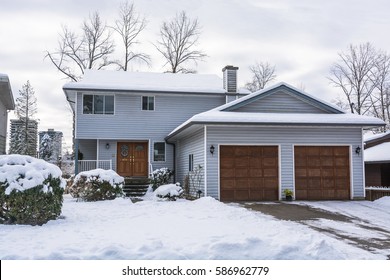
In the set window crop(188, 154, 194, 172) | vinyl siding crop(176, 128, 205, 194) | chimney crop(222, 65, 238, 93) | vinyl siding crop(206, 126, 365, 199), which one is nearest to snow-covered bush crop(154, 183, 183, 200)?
vinyl siding crop(206, 126, 365, 199)

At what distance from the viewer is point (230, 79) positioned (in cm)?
1861

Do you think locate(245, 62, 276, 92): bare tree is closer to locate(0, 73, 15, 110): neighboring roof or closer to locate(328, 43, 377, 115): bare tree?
locate(328, 43, 377, 115): bare tree

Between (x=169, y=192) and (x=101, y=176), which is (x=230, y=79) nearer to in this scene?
(x=169, y=192)

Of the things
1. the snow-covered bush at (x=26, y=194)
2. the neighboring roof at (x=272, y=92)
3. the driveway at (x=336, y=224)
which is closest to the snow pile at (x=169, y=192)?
the driveway at (x=336, y=224)

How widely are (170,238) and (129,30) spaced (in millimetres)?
25453

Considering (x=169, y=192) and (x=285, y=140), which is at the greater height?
(x=285, y=140)

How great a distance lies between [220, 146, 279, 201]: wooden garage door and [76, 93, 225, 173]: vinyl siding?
5.77m

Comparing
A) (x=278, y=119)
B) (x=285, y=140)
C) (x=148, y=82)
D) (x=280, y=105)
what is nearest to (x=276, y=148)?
(x=285, y=140)

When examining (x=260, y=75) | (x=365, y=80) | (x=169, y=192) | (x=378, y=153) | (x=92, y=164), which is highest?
(x=260, y=75)

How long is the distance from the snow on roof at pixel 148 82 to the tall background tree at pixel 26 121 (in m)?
17.5

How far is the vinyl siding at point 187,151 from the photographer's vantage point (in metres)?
13.5

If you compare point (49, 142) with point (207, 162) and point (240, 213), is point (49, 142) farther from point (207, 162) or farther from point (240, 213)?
point (240, 213)

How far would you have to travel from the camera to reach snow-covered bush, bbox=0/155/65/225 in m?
7.45
